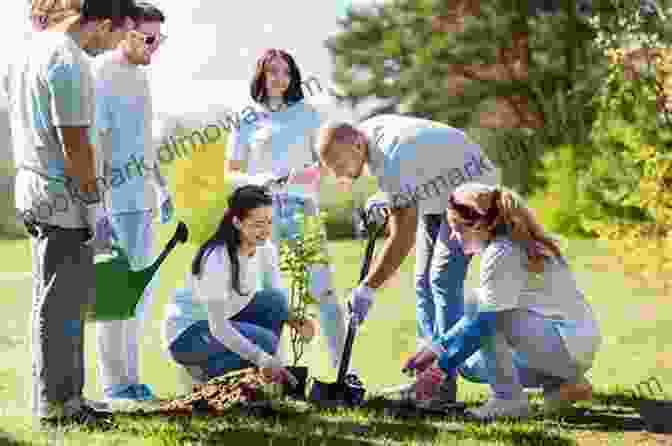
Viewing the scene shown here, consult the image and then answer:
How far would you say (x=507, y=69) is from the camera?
1873 cm

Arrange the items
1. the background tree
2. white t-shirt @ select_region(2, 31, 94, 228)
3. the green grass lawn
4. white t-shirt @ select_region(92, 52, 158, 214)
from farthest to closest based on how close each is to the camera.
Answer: the background tree < white t-shirt @ select_region(92, 52, 158, 214) < the green grass lawn < white t-shirt @ select_region(2, 31, 94, 228)

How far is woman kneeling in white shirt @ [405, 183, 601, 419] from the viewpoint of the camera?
400 centimetres

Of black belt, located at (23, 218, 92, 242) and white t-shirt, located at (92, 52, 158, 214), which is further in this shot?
white t-shirt, located at (92, 52, 158, 214)

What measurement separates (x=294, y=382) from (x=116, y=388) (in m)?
0.88

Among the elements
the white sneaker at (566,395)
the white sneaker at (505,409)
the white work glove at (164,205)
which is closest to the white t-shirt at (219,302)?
the white work glove at (164,205)

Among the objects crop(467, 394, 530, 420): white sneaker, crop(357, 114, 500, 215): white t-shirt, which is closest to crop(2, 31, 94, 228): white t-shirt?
crop(357, 114, 500, 215): white t-shirt

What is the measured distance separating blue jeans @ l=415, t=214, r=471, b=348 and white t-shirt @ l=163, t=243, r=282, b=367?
2.55 feet

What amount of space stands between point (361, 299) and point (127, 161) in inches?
49.0

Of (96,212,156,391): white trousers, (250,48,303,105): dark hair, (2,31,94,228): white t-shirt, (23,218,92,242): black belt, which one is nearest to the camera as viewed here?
(2,31,94,228): white t-shirt

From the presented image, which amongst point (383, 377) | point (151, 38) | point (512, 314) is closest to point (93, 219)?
point (151, 38)

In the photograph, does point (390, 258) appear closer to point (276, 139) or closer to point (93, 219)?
point (276, 139)

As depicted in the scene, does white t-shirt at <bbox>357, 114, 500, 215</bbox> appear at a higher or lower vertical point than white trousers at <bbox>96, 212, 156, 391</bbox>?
higher

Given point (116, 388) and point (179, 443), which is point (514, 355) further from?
point (116, 388)

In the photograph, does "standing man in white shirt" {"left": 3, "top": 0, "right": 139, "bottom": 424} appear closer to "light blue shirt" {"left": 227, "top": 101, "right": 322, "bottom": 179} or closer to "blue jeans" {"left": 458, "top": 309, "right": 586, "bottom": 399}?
"light blue shirt" {"left": 227, "top": 101, "right": 322, "bottom": 179}
